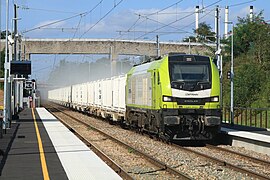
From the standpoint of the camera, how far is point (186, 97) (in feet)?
67.8

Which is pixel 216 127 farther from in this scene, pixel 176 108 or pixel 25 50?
pixel 25 50

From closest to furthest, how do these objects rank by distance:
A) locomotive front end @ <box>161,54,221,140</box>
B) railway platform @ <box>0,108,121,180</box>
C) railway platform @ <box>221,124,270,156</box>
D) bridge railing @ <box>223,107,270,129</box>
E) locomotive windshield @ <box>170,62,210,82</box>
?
railway platform @ <box>0,108,121,180</box> → railway platform @ <box>221,124,270,156</box> → locomotive front end @ <box>161,54,221,140</box> → locomotive windshield @ <box>170,62,210,82</box> → bridge railing @ <box>223,107,270,129</box>

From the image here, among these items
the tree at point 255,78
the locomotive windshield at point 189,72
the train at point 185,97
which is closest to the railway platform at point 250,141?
the train at point 185,97

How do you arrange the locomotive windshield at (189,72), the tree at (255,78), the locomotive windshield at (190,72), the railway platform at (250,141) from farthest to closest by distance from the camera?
the tree at (255,78), the locomotive windshield at (189,72), the locomotive windshield at (190,72), the railway platform at (250,141)

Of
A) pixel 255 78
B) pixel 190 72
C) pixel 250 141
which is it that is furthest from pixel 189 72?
pixel 255 78

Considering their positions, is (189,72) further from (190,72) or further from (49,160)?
(49,160)

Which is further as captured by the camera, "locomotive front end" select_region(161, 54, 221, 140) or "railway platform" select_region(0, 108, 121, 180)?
"locomotive front end" select_region(161, 54, 221, 140)

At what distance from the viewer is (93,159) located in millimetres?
16125

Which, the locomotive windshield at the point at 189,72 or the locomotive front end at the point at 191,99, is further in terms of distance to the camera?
the locomotive windshield at the point at 189,72

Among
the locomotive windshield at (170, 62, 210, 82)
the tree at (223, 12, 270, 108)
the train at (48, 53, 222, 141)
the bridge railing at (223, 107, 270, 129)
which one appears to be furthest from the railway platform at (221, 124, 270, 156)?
the tree at (223, 12, 270, 108)

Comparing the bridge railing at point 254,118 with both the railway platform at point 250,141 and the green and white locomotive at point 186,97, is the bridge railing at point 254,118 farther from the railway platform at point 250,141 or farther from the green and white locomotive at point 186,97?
the green and white locomotive at point 186,97

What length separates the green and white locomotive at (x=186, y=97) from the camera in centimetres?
2056

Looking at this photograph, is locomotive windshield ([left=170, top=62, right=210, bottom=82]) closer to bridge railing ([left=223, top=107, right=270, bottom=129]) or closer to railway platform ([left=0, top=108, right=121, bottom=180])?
railway platform ([left=0, top=108, right=121, bottom=180])

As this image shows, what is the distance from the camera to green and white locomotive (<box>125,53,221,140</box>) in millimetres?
20562
